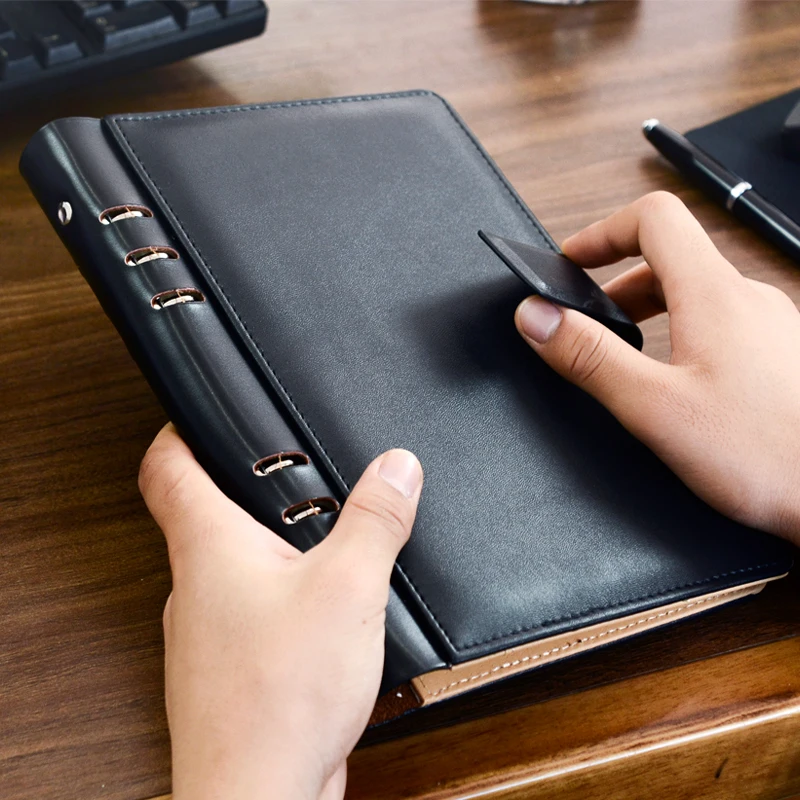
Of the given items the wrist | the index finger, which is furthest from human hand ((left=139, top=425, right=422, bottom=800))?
the index finger

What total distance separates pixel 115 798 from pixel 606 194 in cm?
54

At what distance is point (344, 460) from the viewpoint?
43 centimetres

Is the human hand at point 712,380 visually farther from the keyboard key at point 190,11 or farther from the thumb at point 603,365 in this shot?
the keyboard key at point 190,11

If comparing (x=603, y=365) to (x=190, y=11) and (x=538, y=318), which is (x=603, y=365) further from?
(x=190, y=11)

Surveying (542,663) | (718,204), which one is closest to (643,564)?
(542,663)

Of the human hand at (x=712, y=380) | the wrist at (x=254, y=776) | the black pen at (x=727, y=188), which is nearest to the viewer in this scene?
the wrist at (x=254, y=776)

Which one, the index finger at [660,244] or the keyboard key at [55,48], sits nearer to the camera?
the index finger at [660,244]

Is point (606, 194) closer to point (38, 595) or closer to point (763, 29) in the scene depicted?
point (763, 29)

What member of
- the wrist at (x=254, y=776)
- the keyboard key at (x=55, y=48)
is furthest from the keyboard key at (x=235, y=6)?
the wrist at (x=254, y=776)

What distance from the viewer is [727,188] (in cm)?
72

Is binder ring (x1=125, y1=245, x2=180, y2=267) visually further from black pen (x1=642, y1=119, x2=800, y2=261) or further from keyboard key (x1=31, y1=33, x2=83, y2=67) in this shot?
black pen (x1=642, y1=119, x2=800, y2=261)

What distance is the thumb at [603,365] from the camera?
1.54 feet

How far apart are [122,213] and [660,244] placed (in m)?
0.30

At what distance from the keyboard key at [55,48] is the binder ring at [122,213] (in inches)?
11.8
